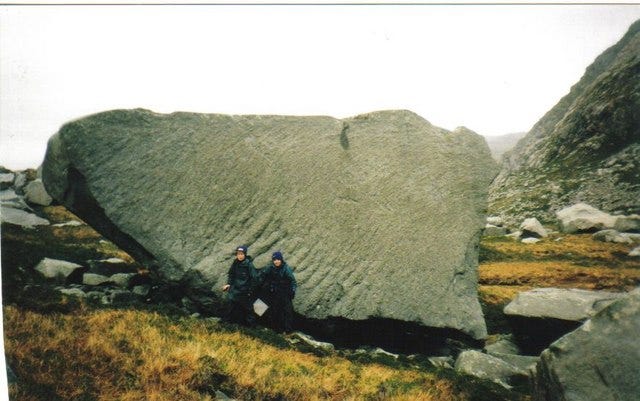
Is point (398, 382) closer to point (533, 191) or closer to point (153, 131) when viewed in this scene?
point (153, 131)

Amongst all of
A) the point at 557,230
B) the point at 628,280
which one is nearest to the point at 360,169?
the point at 628,280

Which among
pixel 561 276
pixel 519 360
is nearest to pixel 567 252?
pixel 561 276

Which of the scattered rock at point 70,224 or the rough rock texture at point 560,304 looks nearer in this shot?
the rough rock texture at point 560,304

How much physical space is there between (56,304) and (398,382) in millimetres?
7498

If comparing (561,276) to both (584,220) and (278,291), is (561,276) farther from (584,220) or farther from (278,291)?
(584,220)

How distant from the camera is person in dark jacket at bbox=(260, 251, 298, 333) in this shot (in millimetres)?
10719

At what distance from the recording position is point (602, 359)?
626 cm

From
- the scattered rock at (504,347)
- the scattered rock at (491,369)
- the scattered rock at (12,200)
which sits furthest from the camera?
the scattered rock at (12,200)

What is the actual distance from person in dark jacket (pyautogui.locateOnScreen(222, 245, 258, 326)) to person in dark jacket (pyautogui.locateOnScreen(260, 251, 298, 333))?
A: 382 mm

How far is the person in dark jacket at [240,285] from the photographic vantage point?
34.7ft

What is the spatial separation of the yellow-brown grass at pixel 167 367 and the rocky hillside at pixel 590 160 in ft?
126

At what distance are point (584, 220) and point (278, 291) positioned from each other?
31.5 metres

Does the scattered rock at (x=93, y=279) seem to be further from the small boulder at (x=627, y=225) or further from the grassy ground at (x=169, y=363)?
the small boulder at (x=627, y=225)

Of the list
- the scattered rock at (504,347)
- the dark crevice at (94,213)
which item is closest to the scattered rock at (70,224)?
the dark crevice at (94,213)
